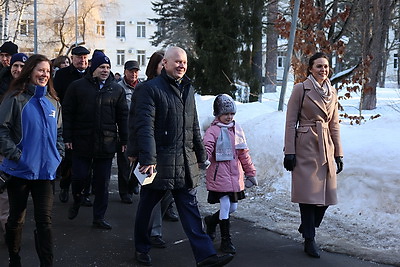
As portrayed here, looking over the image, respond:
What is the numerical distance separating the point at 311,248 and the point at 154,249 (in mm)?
1603

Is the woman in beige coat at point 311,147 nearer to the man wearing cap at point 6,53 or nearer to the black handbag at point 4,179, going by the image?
the black handbag at point 4,179

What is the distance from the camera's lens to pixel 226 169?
18.2 ft

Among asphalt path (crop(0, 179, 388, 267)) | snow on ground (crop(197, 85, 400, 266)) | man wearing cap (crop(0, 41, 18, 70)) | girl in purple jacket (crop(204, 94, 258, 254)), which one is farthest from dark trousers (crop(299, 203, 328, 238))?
man wearing cap (crop(0, 41, 18, 70))

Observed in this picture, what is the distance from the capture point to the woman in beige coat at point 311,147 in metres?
5.38

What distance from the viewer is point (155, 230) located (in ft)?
18.7

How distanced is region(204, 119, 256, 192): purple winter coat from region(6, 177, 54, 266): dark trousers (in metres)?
1.68

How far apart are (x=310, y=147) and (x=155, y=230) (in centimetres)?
186

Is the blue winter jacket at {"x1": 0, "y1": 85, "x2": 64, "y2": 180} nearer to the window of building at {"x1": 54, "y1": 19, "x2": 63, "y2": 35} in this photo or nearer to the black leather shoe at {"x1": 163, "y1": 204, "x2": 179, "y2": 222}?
the black leather shoe at {"x1": 163, "y1": 204, "x2": 179, "y2": 222}

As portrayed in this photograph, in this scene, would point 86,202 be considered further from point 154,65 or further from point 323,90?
point 323,90

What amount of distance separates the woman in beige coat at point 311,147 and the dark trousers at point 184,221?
1.22 m

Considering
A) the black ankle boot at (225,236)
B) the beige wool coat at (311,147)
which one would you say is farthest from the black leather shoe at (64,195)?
the beige wool coat at (311,147)

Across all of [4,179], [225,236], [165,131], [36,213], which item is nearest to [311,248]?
[225,236]

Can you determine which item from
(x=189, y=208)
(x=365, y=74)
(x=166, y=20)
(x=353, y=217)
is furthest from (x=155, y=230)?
(x=166, y=20)

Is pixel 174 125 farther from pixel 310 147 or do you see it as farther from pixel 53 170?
pixel 310 147
